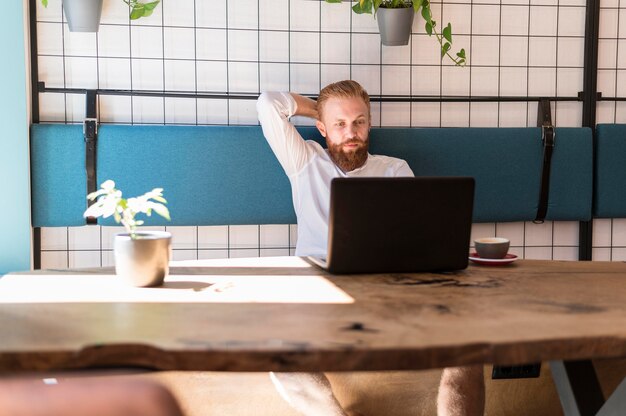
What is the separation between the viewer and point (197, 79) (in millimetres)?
3256

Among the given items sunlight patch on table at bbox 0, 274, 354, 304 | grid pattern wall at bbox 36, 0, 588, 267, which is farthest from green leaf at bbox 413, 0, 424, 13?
sunlight patch on table at bbox 0, 274, 354, 304

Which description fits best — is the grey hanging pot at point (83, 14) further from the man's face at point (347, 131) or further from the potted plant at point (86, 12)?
the man's face at point (347, 131)

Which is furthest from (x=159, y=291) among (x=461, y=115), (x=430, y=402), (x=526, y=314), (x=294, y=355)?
(x=461, y=115)

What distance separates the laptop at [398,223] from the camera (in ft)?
5.90

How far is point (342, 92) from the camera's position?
9.91 ft

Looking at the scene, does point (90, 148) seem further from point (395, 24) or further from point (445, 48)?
point (445, 48)

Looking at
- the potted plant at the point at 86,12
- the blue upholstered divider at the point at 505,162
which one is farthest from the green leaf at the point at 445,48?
the potted plant at the point at 86,12

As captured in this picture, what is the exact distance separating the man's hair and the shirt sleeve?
0.42ft

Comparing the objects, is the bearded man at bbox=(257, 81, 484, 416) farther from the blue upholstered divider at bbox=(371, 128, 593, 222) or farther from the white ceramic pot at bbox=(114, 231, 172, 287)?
the white ceramic pot at bbox=(114, 231, 172, 287)

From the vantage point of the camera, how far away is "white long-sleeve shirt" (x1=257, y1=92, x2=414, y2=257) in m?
2.96

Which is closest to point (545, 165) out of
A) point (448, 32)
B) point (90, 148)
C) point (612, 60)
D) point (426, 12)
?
point (612, 60)

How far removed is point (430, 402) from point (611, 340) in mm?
1428

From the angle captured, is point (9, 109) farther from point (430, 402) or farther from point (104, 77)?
point (430, 402)

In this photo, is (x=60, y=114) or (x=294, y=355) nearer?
(x=294, y=355)
